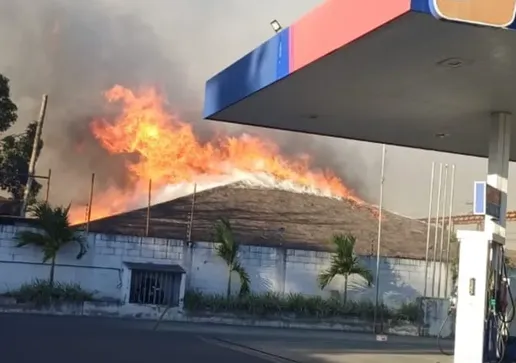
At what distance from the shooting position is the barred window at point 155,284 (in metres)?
25.6

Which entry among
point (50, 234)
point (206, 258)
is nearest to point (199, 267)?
point (206, 258)

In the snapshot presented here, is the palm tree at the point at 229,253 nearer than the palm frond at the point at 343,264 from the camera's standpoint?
Yes

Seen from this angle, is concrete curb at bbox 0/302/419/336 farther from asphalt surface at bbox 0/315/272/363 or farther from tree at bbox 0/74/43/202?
tree at bbox 0/74/43/202

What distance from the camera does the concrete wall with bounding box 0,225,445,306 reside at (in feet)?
83.5

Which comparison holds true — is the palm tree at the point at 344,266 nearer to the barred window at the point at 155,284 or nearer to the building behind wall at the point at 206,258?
the building behind wall at the point at 206,258

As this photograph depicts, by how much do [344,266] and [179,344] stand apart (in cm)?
1027

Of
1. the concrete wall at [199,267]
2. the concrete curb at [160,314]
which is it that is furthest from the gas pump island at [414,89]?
the concrete wall at [199,267]

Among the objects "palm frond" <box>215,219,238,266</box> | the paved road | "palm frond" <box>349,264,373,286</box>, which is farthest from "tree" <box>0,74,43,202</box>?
"palm frond" <box>349,264,373,286</box>

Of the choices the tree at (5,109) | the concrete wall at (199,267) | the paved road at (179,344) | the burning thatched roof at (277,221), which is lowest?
the paved road at (179,344)

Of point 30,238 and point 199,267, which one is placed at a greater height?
point 30,238

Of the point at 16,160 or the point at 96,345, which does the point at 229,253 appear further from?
the point at 16,160

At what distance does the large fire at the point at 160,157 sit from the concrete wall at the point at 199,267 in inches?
607

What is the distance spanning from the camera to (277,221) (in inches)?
1463

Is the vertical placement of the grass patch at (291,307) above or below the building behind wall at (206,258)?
below
